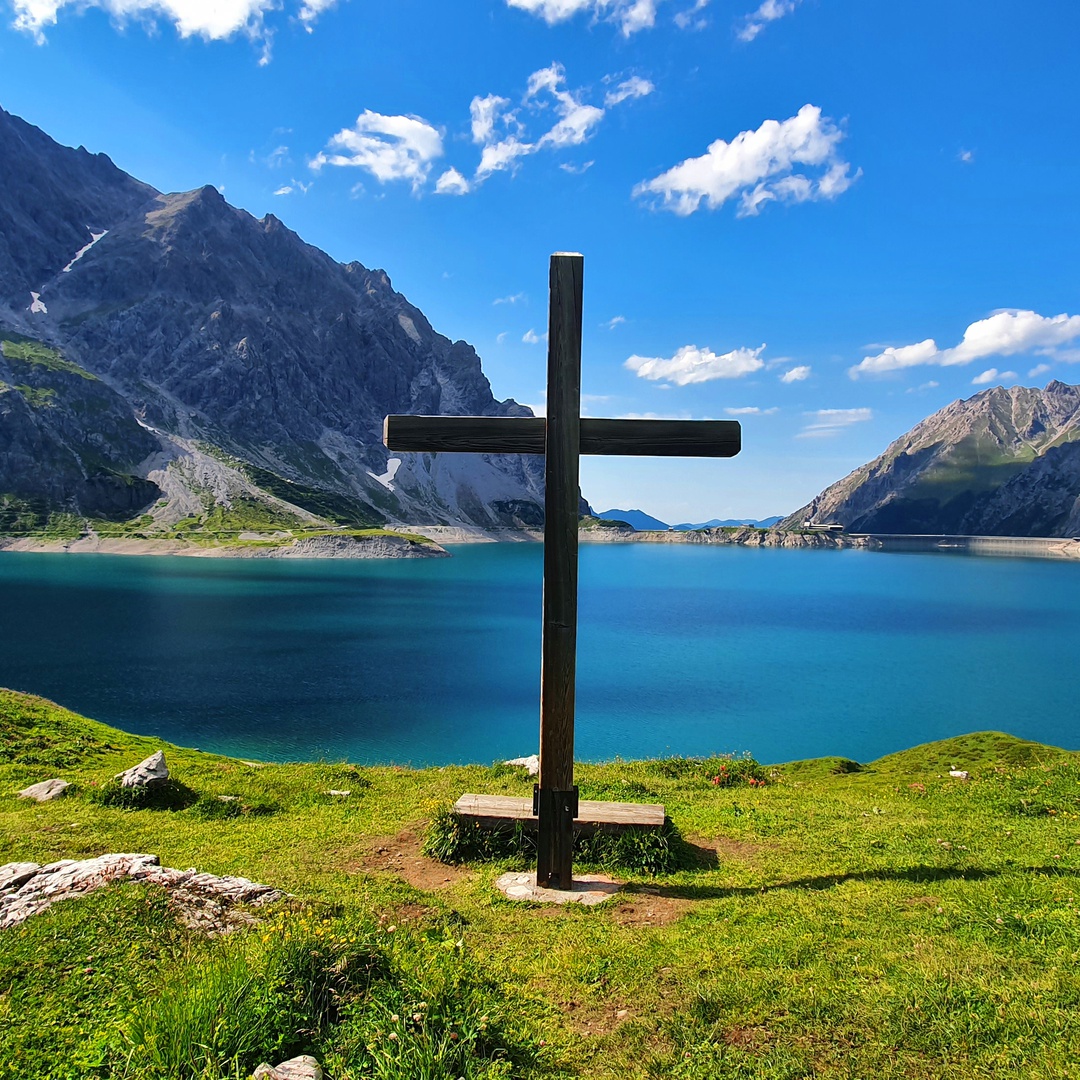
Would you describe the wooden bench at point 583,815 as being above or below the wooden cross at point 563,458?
below

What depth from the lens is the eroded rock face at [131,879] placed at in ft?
17.8

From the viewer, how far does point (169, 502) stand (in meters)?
181

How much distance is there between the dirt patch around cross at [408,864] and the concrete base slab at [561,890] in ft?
2.37

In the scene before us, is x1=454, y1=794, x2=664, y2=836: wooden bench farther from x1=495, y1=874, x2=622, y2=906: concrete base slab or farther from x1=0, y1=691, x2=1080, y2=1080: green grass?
x1=495, y1=874, x2=622, y2=906: concrete base slab

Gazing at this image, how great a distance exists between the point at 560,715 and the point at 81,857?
5867 mm

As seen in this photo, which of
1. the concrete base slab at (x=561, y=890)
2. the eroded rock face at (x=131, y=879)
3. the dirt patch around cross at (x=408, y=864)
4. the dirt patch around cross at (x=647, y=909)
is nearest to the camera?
the eroded rock face at (x=131, y=879)

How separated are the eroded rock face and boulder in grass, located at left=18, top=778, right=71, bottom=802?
551 cm

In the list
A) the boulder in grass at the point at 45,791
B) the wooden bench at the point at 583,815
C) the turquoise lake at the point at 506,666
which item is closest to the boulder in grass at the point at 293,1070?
the wooden bench at the point at 583,815

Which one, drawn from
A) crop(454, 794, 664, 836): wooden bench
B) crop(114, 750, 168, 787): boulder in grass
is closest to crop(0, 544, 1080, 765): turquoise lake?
crop(114, 750, 168, 787): boulder in grass

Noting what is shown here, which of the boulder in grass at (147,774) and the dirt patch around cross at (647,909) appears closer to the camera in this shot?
the dirt patch around cross at (647,909)

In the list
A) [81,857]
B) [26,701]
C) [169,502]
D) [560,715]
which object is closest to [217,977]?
[560,715]

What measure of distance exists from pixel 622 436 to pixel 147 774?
920cm

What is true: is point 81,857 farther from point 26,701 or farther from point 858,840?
point 26,701

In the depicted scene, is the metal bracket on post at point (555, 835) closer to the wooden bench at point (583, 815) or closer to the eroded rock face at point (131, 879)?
the wooden bench at point (583, 815)
